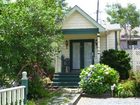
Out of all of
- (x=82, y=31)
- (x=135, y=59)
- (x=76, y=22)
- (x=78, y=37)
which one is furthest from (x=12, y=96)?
(x=78, y=37)

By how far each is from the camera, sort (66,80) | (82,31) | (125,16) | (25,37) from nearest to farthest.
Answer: (25,37) → (66,80) → (82,31) → (125,16)

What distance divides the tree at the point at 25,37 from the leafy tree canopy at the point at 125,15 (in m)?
36.4

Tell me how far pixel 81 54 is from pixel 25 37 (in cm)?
1041

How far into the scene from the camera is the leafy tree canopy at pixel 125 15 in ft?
172

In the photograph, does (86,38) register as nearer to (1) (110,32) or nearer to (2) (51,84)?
(1) (110,32)

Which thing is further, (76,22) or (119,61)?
(76,22)

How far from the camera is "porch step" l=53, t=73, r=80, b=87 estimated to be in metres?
21.3

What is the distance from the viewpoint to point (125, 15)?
53469 millimetres

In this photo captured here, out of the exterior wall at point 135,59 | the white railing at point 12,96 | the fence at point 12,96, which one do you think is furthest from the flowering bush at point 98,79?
the white railing at point 12,96

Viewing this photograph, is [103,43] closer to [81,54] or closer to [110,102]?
[81,54]

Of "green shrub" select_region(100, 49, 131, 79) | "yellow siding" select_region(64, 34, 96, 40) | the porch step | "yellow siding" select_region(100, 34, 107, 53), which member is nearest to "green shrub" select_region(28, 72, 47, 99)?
the porch step

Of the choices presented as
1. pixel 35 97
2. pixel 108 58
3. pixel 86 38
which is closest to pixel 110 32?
pixel 86 38

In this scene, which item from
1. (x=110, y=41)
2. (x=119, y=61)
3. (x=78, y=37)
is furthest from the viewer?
(x=110, y=41)

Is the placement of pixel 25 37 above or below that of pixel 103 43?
below
